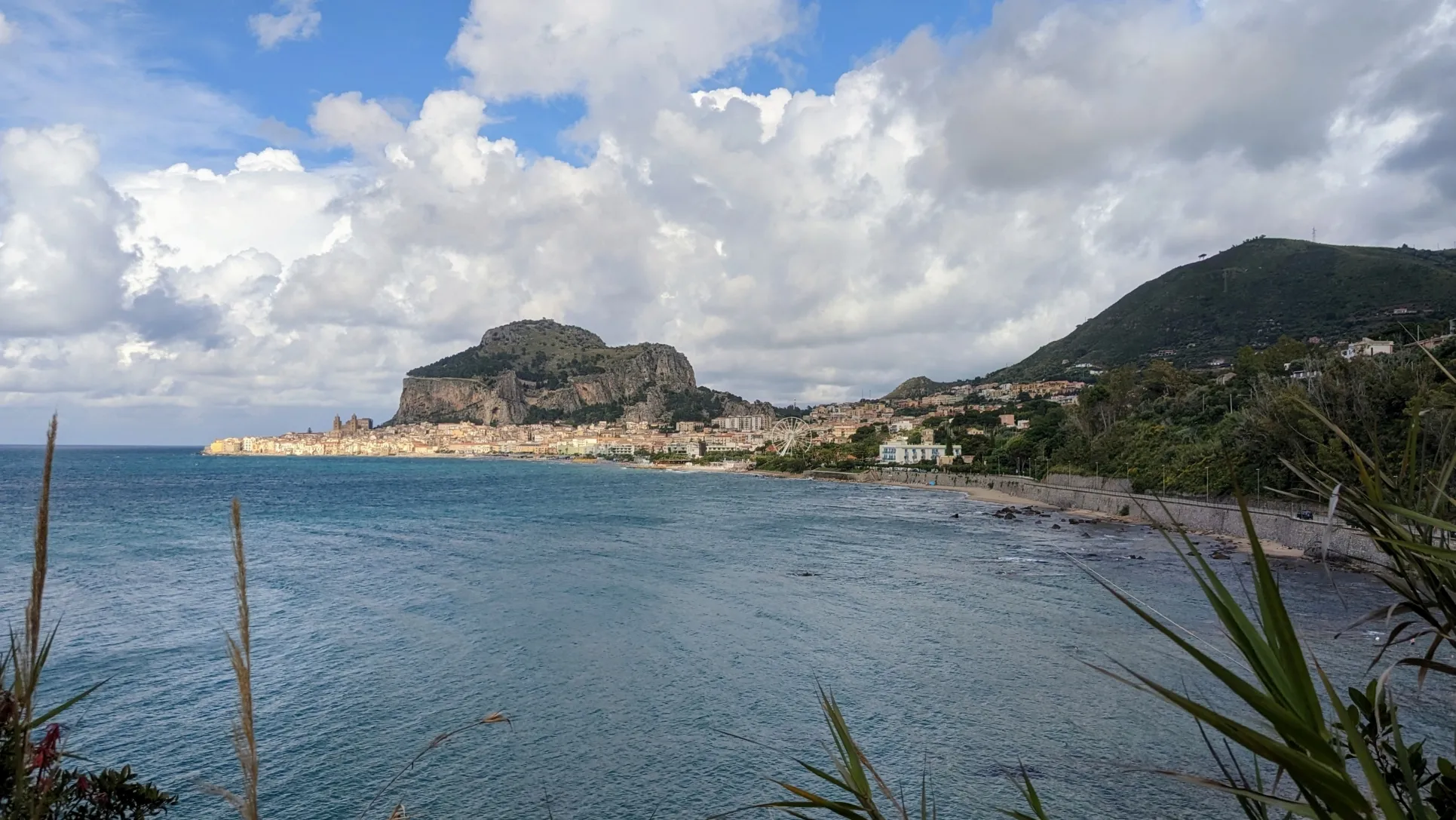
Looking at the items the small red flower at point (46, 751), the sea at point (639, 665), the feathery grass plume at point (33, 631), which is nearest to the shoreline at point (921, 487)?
the feathery grass plume at point (33, 631)

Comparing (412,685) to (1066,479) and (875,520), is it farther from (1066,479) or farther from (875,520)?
(1066,479)

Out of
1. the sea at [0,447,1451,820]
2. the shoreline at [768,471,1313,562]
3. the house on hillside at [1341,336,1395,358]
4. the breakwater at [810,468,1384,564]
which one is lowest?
the sea at [0,447,1451,820]

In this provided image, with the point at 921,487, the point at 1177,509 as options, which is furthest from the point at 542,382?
the point at 1177,509

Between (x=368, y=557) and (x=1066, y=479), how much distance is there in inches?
1510

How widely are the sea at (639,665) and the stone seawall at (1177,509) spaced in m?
1.70

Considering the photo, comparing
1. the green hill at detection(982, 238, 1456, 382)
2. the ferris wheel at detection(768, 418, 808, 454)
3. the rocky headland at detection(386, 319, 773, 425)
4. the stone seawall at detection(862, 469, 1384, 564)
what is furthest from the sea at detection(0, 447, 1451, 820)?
the rocky headland at detection(386, 319, 773, 425)

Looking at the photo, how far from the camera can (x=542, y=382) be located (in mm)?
180000

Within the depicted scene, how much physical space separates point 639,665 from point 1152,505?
3388 centimetres

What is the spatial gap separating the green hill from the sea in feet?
198

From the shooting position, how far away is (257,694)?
1352 centimetres

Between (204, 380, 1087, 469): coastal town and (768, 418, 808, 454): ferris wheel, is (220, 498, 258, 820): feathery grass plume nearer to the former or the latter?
(204, 380, 1087, 469): coastal town

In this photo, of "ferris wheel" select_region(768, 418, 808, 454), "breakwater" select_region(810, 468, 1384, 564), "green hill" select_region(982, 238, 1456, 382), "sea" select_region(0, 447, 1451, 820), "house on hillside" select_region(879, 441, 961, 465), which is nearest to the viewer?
"sea" select_region(0, 447, 1451, 820)

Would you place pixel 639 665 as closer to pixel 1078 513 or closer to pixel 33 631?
pixel 33 631

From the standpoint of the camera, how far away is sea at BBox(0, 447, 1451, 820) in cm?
1027
